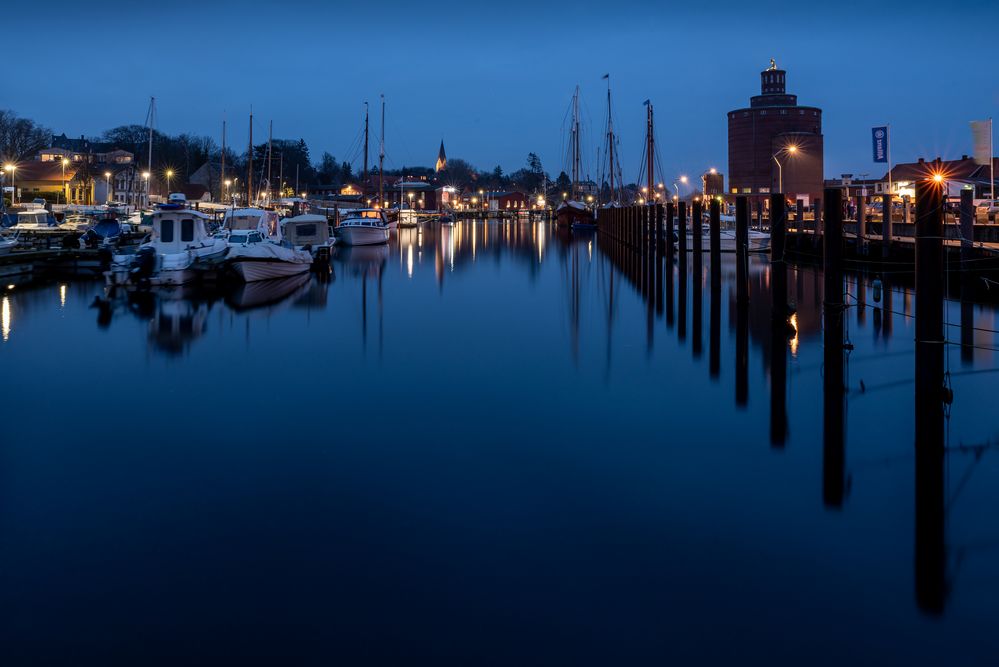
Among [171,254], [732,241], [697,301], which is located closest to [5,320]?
[171,254]

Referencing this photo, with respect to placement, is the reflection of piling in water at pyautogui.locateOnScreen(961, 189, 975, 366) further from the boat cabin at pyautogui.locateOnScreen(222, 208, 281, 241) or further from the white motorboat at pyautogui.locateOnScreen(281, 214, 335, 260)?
the white motorboat at pyautogui.locateOnScreen(281, 214, 335, 260)

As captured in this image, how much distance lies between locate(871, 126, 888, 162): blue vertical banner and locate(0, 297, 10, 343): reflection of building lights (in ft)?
141

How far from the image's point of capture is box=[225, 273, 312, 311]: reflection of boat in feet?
84.7

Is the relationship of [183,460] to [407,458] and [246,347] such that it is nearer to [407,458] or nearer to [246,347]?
[407,458]

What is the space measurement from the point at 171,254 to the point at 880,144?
128 ft

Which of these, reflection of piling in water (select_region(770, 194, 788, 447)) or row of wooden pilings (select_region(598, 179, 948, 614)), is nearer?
row of wooden pilings (select_region(598, 179, 948, 614))

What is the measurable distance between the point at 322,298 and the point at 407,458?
18.5 meters

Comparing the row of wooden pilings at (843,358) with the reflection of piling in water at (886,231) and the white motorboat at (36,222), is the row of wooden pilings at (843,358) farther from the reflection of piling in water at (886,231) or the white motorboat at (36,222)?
the white motorboat at (36,222)

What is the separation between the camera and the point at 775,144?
121812 millimetres

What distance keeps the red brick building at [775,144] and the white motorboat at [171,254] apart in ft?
323

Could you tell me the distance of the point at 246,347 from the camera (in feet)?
61.2

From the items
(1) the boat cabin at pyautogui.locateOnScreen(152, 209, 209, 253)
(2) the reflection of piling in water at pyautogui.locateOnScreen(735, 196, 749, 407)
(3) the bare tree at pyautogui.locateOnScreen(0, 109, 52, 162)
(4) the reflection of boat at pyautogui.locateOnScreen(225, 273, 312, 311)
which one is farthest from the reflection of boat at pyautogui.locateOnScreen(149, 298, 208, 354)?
(3) the bare tree at pyautogui.locateOnScreen(0, 109, 52, 162)

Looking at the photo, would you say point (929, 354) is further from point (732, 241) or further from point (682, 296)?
point (732, 241)

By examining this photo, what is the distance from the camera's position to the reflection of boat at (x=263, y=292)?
25.8 m
